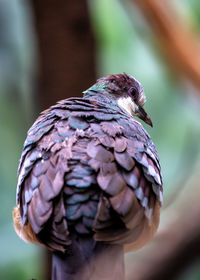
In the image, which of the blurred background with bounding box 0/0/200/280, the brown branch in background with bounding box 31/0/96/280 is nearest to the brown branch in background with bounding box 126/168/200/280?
the blurred background with bounding box 0/0/200/280

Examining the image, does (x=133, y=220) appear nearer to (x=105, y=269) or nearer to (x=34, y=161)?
(x=105, y=269)

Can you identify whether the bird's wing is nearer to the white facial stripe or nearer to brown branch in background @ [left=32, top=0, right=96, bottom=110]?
the white facial stripe

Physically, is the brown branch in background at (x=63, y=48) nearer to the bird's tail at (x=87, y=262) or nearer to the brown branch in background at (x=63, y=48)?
the brown branch in background at (x=63, y=48)

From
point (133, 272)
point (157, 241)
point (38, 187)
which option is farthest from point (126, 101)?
point (133, 272)

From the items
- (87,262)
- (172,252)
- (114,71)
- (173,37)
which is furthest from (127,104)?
(114,71)

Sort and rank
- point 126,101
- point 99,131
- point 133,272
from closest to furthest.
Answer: point 133,272, point 99,131, point 126,101

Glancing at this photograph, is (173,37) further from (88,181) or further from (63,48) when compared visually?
(88,181)
